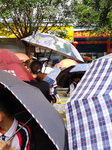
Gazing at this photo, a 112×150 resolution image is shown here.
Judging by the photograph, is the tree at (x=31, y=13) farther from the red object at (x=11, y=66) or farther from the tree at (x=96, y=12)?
the red object at (x=11, y=66)

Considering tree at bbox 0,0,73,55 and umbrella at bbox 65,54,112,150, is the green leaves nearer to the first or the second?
tree at bbox 0,0,73,55

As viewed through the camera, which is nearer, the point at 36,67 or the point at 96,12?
the point at 36,67

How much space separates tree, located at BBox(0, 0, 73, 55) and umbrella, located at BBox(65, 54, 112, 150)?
1087 cm

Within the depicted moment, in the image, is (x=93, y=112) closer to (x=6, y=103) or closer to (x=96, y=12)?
(x=6, y=103)

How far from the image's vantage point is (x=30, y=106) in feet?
5.38

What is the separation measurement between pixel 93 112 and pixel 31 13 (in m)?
12.1

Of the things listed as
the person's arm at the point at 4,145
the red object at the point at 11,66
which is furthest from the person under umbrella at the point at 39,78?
the person's arm at the point at 4,145

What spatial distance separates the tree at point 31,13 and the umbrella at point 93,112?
35.7 feet

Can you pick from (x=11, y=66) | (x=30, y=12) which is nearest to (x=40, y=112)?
(x=11, y=66)

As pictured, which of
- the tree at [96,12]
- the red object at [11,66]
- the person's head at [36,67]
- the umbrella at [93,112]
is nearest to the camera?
the umbrella at [93,112]

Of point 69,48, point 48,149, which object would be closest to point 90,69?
point 48,149

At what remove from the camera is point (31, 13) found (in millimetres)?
12867

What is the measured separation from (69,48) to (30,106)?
227 centimetres

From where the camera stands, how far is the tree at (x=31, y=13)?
1214 cm
